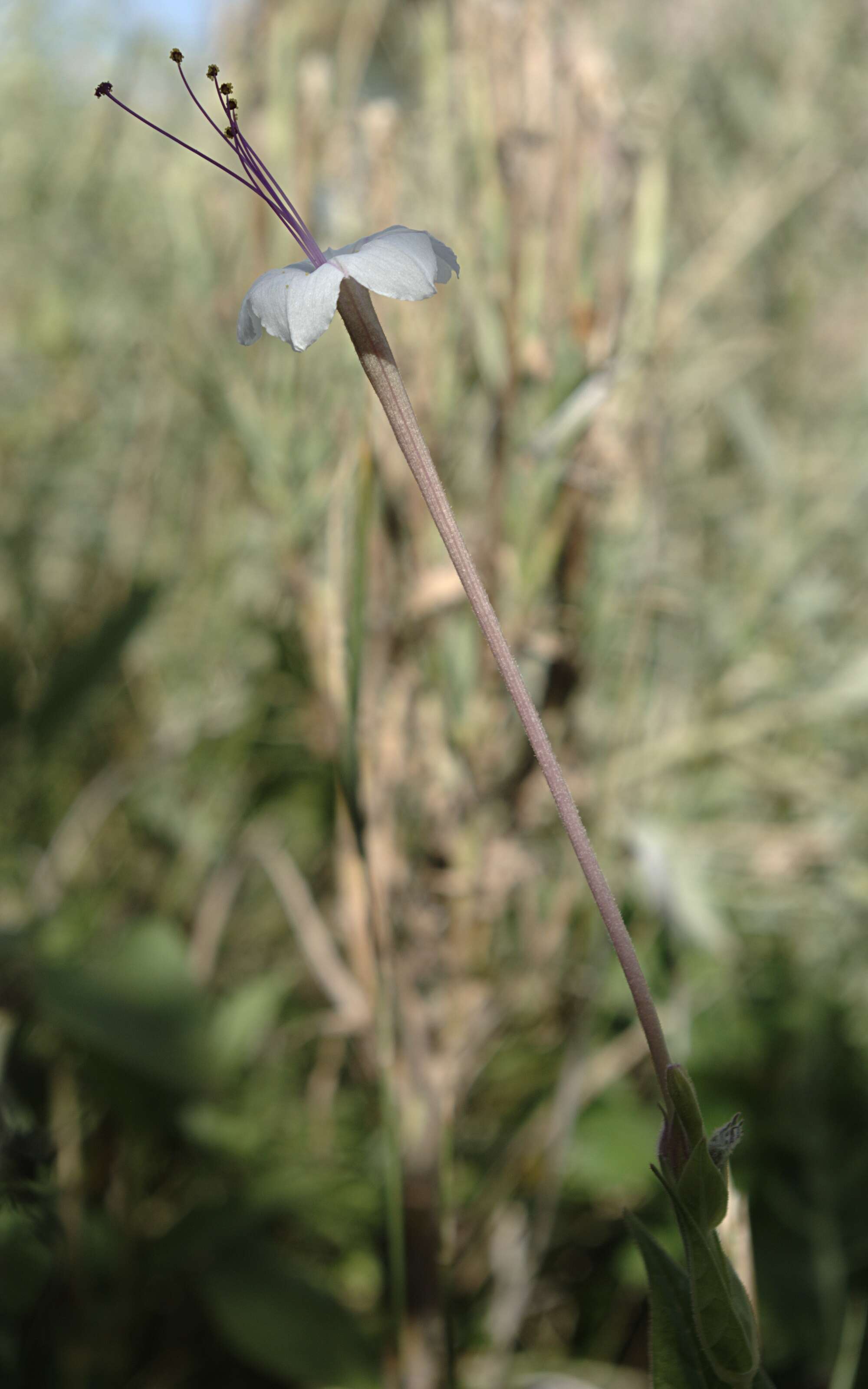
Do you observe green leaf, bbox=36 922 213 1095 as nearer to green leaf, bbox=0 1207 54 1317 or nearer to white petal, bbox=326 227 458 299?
green leaf, bbox=0 1207 54 1317

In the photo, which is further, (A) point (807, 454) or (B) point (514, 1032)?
(A) point (807, 454)

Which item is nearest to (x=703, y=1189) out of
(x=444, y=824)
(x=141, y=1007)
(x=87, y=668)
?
(x=444, y=824)

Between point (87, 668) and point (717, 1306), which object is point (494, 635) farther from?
point (87, 668)

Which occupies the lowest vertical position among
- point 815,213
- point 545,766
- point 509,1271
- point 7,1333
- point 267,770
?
point 509,1271

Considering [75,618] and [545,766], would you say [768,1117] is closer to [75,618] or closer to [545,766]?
[545,766]

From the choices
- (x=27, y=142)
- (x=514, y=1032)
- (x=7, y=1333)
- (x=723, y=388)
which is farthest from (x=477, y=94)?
(x=27, y=142)

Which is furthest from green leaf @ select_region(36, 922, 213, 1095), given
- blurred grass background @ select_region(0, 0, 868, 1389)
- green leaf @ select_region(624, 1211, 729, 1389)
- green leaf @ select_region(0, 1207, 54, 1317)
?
green leaf @ select_region(624, 1211, 729, 1389)

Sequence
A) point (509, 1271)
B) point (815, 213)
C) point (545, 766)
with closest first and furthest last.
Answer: point (545, 766), point (509, 1271), point (815, 213)

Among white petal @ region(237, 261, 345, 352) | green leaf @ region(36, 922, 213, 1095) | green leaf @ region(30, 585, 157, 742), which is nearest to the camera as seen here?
white petal @ region(237, 261, 345, 352)
